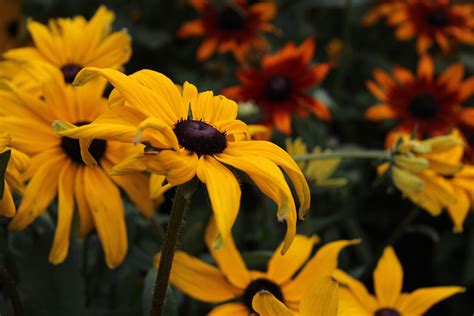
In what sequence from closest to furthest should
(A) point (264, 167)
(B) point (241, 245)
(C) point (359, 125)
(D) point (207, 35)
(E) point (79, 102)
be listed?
(A) point (264, 167), (E) point (79, 102), (B) point (241, 245), (D) point (207, 35), (C) point (359, 125)

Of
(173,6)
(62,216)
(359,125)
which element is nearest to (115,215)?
(62,216)

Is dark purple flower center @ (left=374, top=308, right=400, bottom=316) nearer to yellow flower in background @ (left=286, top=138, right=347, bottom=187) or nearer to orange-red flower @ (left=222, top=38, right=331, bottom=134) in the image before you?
yellow flower in background @ (left=286, top=138, right=347, bottom=187)

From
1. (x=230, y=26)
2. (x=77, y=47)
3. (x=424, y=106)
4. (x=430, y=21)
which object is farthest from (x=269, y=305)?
(x=430, y=21)

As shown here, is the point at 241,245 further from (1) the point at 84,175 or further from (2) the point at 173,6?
(2) the point at 173,6

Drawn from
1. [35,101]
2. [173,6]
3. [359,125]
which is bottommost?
[35,101]

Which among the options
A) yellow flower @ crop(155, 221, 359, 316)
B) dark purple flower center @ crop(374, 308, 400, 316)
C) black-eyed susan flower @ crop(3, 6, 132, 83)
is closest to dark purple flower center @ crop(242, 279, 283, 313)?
yellow flower @ crop(155, 221, 359, 316)

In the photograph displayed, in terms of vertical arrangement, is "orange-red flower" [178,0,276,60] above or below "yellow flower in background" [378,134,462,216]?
above
